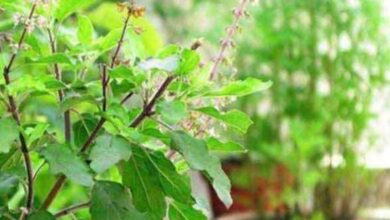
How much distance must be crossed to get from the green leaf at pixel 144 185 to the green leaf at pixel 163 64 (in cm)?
6

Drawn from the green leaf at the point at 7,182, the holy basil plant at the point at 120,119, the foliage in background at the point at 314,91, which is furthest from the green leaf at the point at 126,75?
the foliage in background at the point at 314,91

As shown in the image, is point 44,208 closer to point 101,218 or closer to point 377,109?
point 101,218

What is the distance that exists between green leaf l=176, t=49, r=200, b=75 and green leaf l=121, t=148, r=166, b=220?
0.21 feet

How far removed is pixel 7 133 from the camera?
487 millimetres

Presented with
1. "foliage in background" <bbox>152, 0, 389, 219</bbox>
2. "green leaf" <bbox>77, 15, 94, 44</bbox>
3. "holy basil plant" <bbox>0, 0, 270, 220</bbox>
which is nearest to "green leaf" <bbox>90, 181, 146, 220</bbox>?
"holy basil plant" <bbox>0, 0, 270, 220</bbox>

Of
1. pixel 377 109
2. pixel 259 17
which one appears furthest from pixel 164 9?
pixel 377 109

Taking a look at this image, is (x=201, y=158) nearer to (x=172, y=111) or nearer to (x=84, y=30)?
(x=172, y=111)

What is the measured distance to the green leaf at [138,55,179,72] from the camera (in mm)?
498

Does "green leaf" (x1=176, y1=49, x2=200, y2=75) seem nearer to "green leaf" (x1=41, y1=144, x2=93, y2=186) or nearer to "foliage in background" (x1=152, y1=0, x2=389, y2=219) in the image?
"green leaf" (x1=41, y1=144, x2=93, y2=186)

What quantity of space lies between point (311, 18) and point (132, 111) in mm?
1381

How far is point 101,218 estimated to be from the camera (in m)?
0.52

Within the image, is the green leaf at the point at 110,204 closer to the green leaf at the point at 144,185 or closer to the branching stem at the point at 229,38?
the green leaf at the point at 144,185

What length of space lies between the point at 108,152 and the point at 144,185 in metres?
0.05

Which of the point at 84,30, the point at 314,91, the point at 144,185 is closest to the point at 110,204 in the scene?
the point at 144,185
